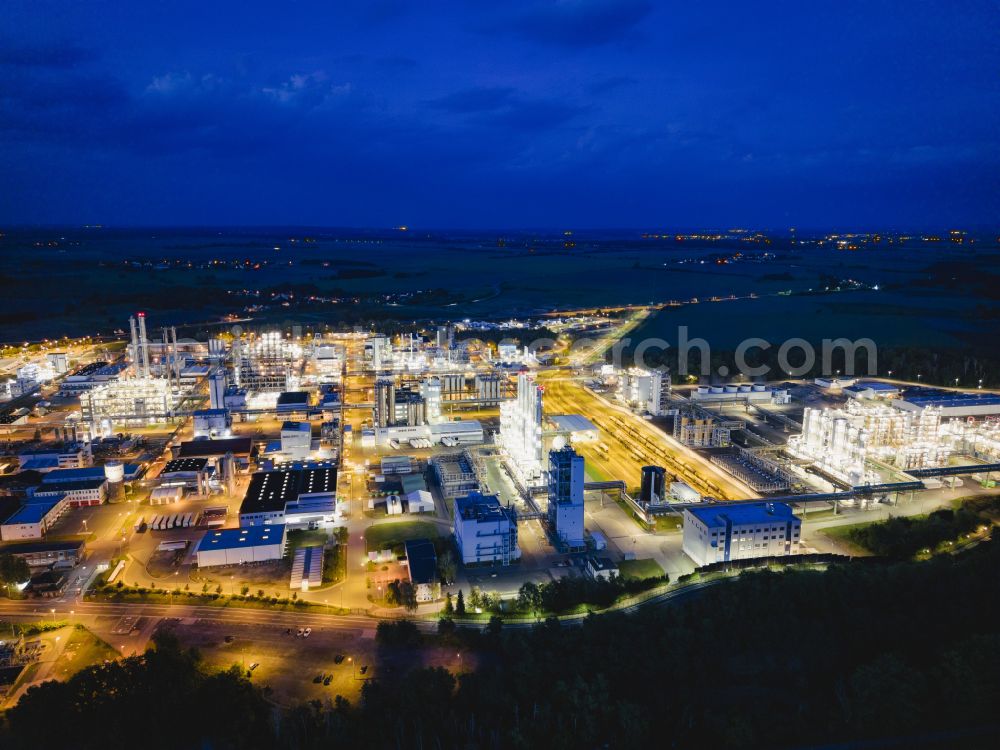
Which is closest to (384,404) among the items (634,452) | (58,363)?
(634,452)

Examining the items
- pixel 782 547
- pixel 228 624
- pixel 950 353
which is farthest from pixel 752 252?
pixel 228 624

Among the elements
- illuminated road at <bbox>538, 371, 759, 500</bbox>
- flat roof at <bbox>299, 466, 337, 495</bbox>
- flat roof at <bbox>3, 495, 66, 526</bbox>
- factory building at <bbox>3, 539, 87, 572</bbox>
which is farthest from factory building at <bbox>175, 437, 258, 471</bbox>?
illuminated road at <bbox>538, 371, 759, 500</bbox>

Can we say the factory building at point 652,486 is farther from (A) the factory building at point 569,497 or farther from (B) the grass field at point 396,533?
(B) the grass field at point 396,533

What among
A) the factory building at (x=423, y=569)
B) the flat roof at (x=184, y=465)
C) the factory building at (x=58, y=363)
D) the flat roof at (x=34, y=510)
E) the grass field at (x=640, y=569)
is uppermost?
the factory building at (x=58, y=363)

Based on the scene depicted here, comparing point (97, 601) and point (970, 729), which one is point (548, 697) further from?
point (97, 601)

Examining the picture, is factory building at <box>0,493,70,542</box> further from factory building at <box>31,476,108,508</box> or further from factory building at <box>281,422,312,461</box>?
factory building at <box>281,422,312,461</box>

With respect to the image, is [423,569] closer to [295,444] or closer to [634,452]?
[295,444]

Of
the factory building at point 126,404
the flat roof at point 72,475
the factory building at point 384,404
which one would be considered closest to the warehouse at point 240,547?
→ the flat roof at point 72,475
